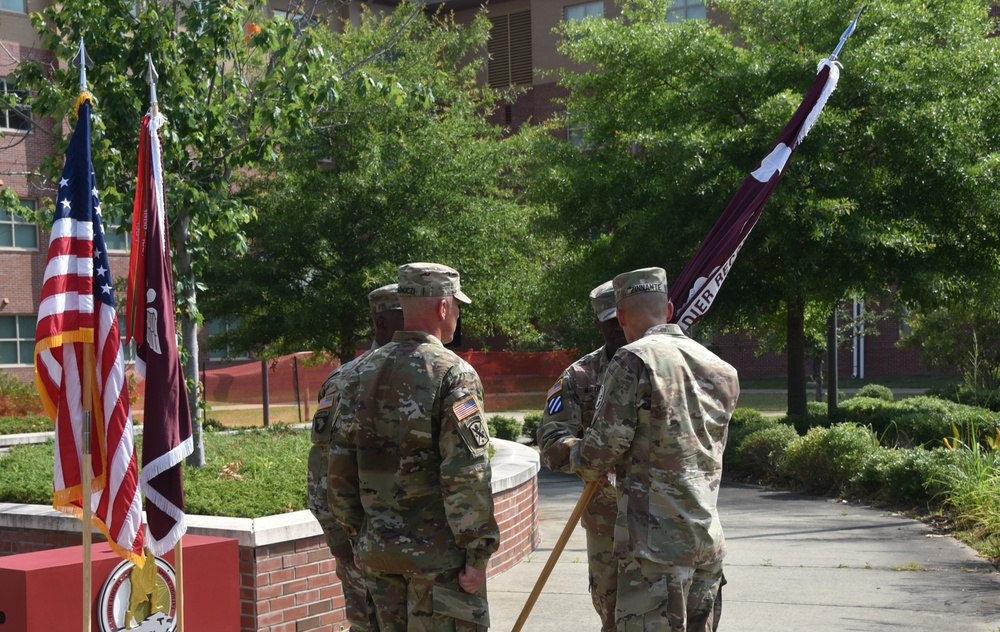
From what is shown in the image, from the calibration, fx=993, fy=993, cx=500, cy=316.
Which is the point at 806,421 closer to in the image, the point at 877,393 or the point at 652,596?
the point at 877,393

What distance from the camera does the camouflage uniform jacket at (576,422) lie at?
4.54 m

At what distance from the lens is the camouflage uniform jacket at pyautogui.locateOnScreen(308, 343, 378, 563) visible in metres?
4.80

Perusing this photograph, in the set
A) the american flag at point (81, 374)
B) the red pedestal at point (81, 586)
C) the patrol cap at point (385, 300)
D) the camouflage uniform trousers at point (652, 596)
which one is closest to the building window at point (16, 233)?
the american flag at point (81, 374)

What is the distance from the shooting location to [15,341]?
32.9m

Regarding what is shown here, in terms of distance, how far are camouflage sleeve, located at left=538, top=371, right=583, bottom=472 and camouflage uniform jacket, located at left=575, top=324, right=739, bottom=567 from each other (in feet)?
0.94

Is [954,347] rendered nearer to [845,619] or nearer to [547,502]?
[547,502]

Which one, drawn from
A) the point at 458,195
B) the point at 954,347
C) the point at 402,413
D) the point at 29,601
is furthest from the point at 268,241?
the point at 954,347

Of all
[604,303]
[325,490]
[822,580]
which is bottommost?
[822,580]

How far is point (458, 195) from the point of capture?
19047mm

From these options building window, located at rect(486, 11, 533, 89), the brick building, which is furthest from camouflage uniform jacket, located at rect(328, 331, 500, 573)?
building window, located at rect(486, 11, 533, 89)

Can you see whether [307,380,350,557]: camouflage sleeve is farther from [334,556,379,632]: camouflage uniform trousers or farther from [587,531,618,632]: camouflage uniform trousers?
[587,531,618,632]: camouflage uniform trousers

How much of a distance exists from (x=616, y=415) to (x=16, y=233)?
32.9 meters

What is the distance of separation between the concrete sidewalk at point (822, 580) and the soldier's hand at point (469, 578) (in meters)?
2.89

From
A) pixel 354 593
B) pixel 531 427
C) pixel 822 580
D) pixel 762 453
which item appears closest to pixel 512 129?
pixel 531 427
